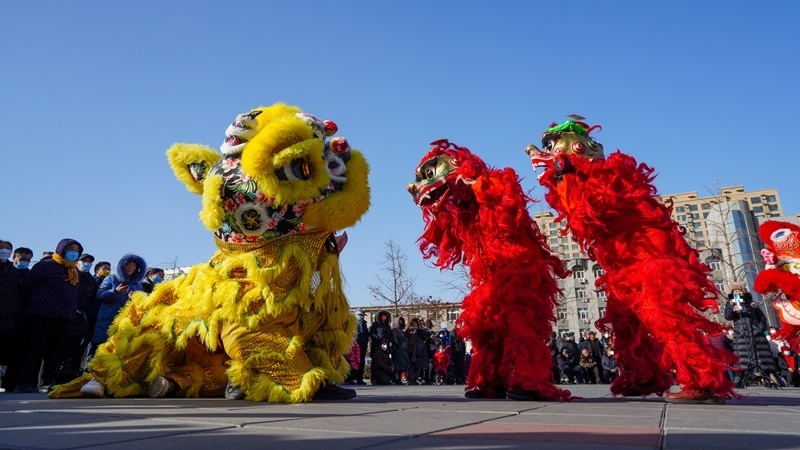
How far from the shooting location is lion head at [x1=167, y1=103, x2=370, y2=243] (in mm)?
3684

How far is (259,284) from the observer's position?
11.9ft

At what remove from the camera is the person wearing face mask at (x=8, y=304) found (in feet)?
18.8

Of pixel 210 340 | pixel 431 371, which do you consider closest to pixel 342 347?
pixel 210 340

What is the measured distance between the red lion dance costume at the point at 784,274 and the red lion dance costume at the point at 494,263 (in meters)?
5.25

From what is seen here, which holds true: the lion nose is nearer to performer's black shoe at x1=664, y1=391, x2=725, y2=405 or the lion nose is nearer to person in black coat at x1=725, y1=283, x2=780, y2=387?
performer's black shoe at x1=664, y1=391, x2=725, y2=405

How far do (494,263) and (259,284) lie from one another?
1.73 metres

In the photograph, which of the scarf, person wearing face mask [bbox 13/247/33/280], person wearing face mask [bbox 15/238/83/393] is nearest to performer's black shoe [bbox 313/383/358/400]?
person wearing face mask [bbox 15/238/83/393]

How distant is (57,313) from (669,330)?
565 cm

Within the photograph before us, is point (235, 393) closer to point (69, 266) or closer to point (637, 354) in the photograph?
point (637, 354)

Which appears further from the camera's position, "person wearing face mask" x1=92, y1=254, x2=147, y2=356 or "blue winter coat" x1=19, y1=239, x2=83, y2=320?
"person wearing face mask" x1=92, y1=254, x2=147, y2=356

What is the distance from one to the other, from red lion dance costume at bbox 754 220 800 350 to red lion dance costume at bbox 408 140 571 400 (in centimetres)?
525

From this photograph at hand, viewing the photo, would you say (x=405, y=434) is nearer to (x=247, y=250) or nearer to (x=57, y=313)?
(x=247, y=250)

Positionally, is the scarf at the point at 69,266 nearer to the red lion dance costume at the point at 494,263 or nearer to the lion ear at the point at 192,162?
the lion ear at the point at 192,162

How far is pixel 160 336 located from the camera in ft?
12.6
